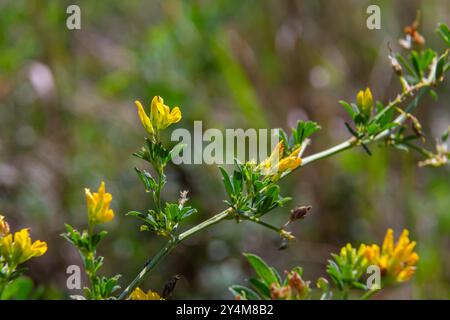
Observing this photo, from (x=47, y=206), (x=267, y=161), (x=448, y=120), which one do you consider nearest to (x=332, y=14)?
(x=448, y=120)

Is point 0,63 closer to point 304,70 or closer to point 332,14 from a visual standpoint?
point 304,70

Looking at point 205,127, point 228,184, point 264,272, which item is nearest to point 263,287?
point 264,272

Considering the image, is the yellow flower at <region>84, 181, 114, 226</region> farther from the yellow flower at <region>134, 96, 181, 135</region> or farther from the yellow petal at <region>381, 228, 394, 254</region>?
the yellow petal at <region>381, 228, 394, 254</region>

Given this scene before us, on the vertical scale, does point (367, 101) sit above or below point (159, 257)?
above

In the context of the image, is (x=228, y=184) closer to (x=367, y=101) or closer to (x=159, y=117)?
(x=159, y=117)

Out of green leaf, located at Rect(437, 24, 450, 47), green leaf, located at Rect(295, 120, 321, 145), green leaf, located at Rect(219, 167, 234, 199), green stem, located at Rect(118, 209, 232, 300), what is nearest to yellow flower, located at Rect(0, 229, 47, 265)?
green stem, located at Rect(118, 209, 232, 300)
